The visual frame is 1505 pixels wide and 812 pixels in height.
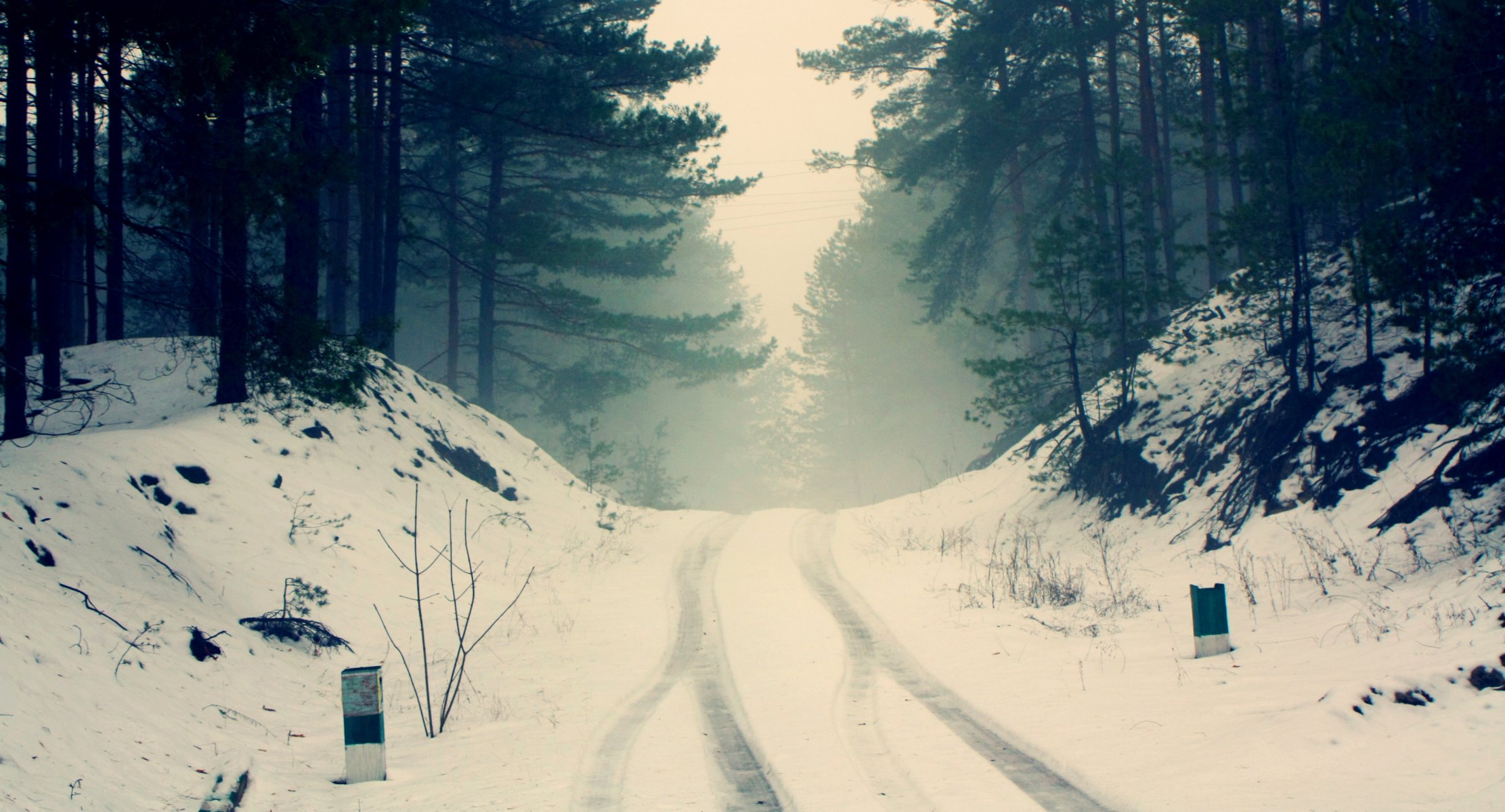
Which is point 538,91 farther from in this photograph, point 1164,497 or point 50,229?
point 1164,497

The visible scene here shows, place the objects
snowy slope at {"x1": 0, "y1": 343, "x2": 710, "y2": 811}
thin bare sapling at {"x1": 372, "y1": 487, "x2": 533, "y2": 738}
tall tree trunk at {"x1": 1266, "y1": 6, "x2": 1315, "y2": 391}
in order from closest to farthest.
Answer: snowy slope at {"x1": 0, "y1": 343, "x2": 710, "y2": 811} → thin bare sapling at {"x1": 372, "y1": 487, "x2": 533, "y2": 738} → tall tree trunk at {"x1": 1266, "y1": 6, "x2": 1315, "y2": 391}

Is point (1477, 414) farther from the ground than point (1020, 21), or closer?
closer

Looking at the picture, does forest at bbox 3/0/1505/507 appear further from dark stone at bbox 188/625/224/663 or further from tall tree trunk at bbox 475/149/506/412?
dark stone at bbox 188/625/224/663

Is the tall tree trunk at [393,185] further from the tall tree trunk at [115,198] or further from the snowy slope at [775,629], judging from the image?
the tall tree trunk at [115,198]

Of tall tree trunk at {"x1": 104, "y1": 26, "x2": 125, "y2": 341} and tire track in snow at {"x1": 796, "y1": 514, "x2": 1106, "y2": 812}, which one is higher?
tall tree trunk at {"x1": 104, "y1": 26, "x2": 125, "y2": 341}

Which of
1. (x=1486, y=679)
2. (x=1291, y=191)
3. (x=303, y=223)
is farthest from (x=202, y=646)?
(x=1291, y=191)

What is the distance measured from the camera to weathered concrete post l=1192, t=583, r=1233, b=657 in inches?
310

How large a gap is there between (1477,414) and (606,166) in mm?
26767

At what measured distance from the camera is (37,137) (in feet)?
35.6

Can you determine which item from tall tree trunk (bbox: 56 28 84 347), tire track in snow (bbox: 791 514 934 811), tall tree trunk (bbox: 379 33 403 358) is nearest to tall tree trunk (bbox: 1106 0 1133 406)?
tire track in snow (bbox: 791 514 934 811)

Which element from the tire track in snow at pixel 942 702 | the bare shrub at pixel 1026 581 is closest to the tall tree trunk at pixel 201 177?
the tire track in snow at pixel 942 702

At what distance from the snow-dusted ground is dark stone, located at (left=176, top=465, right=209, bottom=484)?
0.51 feet

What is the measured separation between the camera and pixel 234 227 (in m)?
10.3

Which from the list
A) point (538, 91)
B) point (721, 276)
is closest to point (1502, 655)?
point (538, 91)
